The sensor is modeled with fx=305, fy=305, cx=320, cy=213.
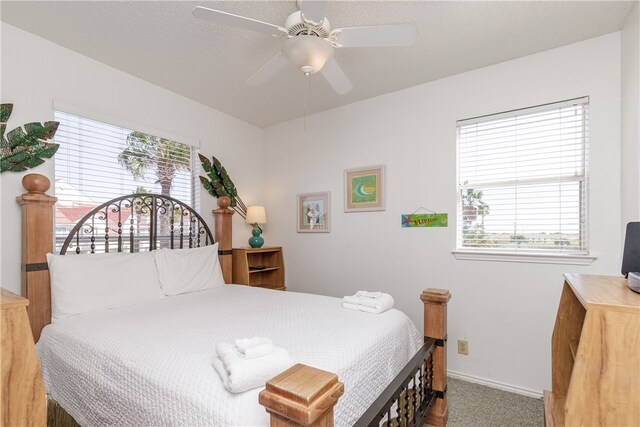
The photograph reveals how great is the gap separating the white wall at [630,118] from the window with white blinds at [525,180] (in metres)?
0.22

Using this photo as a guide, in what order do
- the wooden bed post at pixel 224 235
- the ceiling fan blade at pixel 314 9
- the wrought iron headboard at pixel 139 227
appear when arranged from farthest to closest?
the wooden bed post at pixel 224 235 < the wrought iron headboard at pixel 139 227 < the ceiling fan blade at pixel 314 9

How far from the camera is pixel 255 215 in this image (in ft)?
11.5

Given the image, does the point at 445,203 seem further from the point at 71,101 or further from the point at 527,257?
the point at 71,101

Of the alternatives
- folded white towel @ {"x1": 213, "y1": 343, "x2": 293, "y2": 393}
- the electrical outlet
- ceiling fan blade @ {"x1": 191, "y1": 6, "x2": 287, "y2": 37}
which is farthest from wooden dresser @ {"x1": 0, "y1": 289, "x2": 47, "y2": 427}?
the electrical outlet

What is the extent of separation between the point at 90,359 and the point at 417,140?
108 inches

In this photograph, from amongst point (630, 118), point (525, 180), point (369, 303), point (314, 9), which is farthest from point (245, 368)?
point (630, 118)

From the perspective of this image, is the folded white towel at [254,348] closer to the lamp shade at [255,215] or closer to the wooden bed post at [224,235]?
the wooden bed post at [224,235]

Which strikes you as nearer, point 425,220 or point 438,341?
point 438,341

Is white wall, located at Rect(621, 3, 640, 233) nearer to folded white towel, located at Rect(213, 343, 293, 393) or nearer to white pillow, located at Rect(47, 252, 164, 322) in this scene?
folded white towel, located at Rect(213, 343, 293, 393)

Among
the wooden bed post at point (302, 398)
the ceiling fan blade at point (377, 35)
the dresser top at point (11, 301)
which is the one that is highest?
the ceiling fan blade at point (377, 35)

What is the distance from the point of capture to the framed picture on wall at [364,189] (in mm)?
2953

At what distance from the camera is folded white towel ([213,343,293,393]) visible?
1017 mm

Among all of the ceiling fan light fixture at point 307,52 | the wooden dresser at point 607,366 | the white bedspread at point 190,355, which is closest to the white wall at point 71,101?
the white bedspread at point 190,355

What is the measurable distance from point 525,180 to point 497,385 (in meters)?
1.58
